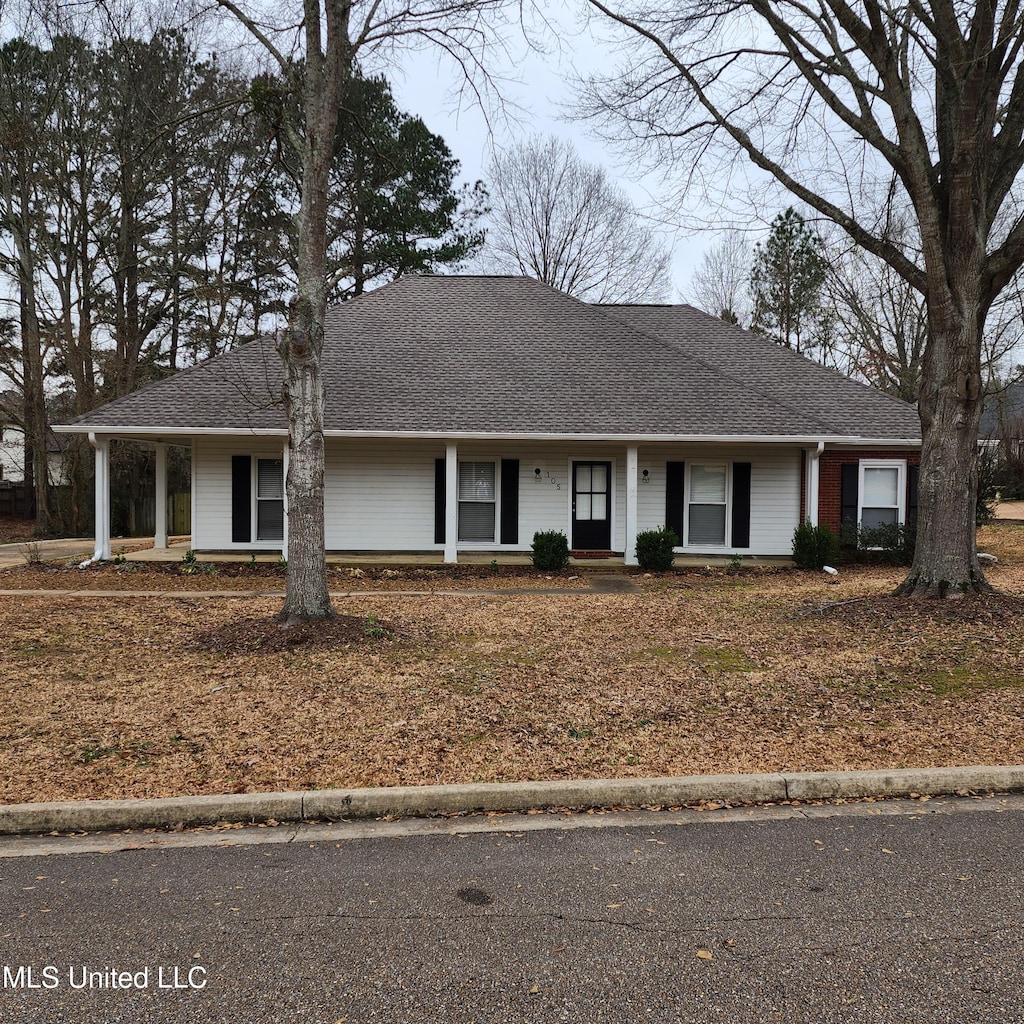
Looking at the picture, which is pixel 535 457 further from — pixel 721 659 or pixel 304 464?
pixel 721 659

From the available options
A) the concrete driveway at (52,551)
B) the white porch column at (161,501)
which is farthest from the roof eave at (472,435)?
the concrete driveway at (52,551)

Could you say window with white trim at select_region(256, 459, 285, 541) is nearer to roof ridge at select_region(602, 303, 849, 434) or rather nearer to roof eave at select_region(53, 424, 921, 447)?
roof eave at select_region(53, 424, 921, 447)

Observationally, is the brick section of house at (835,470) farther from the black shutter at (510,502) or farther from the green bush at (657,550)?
the black shutter at (510,502)

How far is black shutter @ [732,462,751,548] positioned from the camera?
51.7 ft

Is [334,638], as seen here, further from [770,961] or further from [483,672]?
[770,961]

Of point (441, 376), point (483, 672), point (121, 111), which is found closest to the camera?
point (483, 672)

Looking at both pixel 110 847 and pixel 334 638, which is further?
pixel 334 638

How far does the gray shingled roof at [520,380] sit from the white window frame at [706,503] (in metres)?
1.28

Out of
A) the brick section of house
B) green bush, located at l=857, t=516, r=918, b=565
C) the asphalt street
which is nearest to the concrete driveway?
the asphalt street

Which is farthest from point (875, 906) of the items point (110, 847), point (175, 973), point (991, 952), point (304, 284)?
point (304, 284)

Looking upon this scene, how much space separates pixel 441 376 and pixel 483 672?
10.2m

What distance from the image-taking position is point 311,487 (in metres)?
8.02

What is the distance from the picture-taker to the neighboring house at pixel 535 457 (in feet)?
48.2

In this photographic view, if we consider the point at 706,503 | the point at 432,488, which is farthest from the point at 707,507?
the point at 432,488
